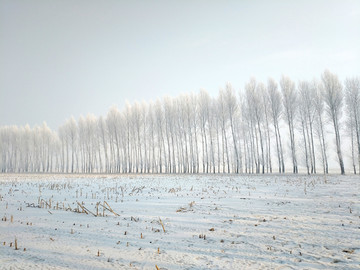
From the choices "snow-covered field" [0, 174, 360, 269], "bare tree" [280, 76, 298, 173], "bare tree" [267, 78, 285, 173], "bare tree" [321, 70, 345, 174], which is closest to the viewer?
"snow-covered field" [0, 174, 360, 269]

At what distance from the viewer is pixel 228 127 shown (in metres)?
32.1

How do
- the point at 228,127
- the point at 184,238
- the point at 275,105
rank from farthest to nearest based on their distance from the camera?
1. the point at 228,127
2. the point at 275,105
3. the point at 184,238

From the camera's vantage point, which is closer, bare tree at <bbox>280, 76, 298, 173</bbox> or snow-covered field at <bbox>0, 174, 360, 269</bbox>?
snow-covered field at <bbox>0, 174, 360, 269</bbox>

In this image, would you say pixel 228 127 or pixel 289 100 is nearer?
pixel 289 100

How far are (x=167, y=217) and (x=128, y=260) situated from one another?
249cm

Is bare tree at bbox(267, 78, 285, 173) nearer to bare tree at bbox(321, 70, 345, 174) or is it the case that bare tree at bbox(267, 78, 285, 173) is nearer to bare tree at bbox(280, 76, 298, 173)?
bare tree at bbox(280, 76, 298, 173)

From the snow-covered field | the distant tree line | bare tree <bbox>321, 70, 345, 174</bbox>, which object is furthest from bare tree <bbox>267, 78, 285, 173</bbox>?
the snow-covered field

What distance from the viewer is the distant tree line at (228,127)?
25078 millimetres

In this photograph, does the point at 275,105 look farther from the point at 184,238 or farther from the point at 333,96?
the point at 184,238

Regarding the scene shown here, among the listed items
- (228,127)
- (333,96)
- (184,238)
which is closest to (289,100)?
(333,96)

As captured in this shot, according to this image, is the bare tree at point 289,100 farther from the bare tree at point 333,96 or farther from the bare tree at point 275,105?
the bare tree at point 333,96

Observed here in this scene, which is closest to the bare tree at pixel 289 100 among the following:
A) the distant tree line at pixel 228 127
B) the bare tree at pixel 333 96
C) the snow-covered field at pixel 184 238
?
the distant tree line at pixel 228 127

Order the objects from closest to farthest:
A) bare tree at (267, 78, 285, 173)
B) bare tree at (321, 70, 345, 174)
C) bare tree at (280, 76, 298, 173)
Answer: bare tree at (321, 70, 345, 174)
bare tree at (280, 76, 298, 173)
bare tree at (267, 78, 285, 173)

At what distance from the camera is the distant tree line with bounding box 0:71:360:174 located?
82.3 ft
